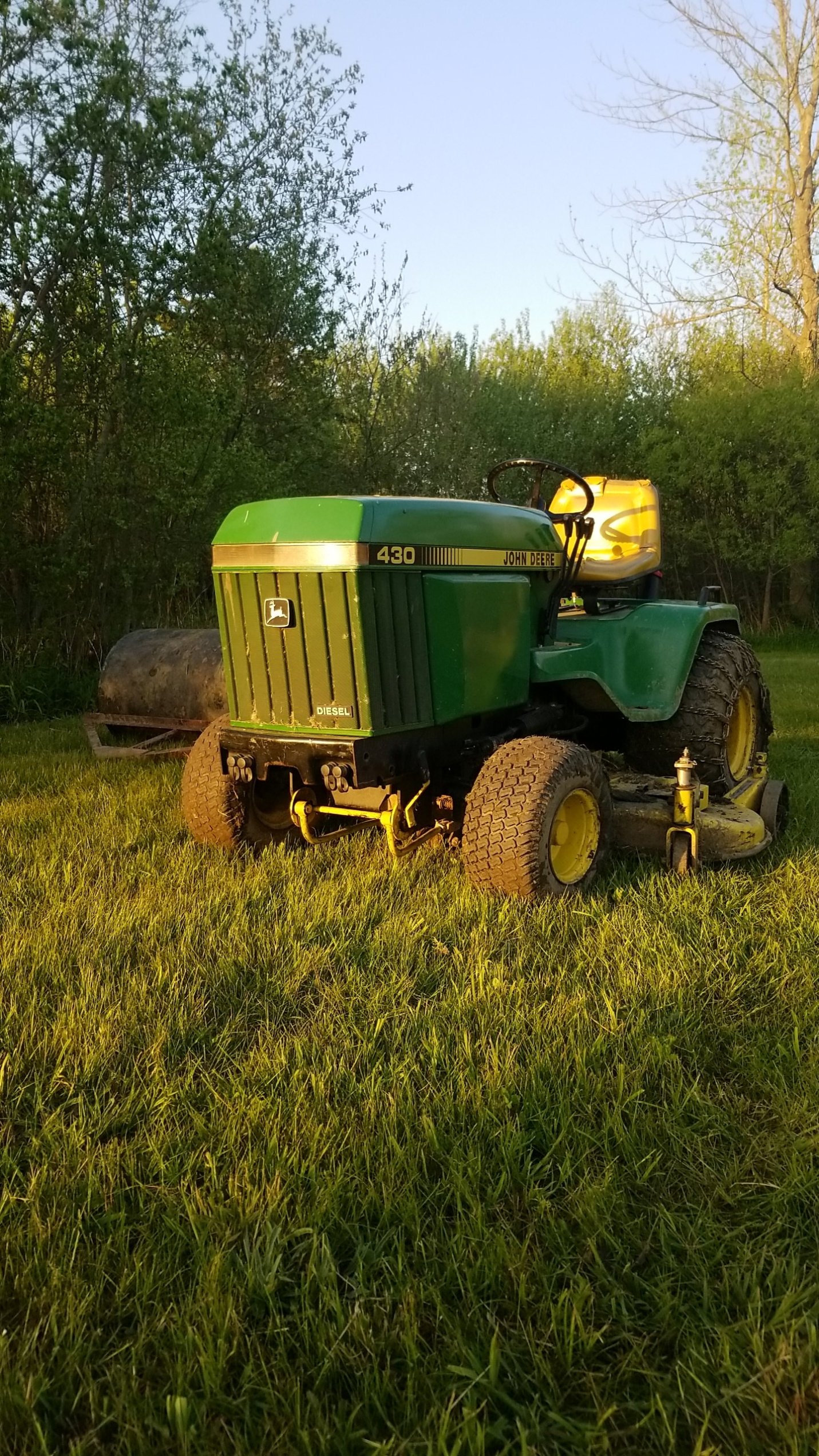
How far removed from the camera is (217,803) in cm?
392

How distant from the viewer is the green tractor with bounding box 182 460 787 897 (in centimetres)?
335

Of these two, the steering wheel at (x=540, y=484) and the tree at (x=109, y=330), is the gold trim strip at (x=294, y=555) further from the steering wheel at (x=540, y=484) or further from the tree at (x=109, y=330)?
the tree at (x=109, y=330)

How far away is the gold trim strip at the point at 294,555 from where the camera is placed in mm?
3246

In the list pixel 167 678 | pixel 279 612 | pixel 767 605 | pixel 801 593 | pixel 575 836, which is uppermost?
pixel 279 612

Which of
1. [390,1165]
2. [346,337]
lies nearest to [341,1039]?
[390,1165]

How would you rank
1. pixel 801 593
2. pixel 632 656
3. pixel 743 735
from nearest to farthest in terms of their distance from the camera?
pixel 632 656 < pixel 743 735 < pixel 801 593

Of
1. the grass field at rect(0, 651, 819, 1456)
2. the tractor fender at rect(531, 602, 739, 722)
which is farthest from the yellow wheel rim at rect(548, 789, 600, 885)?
the tractor fender at rect(531, 602, 739, 722)

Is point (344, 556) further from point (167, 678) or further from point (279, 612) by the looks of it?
point (167, 678)

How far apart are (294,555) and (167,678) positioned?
3.60 meters

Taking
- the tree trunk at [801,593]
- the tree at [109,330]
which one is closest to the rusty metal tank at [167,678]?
the tree at [109,330]

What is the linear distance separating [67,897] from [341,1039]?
148 cm

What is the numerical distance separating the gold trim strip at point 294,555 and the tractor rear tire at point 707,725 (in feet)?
5.98

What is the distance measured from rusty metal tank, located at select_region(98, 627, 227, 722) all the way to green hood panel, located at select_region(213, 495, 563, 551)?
9.79 feet

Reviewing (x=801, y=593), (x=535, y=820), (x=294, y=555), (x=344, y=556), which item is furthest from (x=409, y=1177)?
(x=801, y=593)
